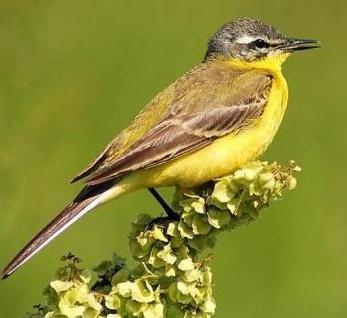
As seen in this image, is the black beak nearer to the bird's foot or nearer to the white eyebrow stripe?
the white eyebrow stripe

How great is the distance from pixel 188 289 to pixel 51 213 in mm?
3742

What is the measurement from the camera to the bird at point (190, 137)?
24.3 ft

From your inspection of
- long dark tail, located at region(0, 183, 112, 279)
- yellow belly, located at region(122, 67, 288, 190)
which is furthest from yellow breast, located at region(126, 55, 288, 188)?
long dark tail, located at region(0, 183, 112, 279)

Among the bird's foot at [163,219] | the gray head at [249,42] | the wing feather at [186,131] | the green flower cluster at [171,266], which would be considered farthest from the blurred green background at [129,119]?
the green flower cluster at [171,266]

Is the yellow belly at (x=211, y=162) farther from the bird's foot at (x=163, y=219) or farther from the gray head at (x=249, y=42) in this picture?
the gray head at (x=249, y=42)

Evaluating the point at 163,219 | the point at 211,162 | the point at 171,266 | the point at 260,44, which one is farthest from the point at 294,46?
the point at 171,266

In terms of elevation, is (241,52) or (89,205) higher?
(241,52)

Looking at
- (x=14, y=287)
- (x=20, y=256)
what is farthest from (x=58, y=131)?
(x=20, y=256)

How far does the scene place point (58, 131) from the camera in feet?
34.9

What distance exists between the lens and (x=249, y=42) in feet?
28.6

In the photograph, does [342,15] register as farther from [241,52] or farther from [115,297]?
[115,297]

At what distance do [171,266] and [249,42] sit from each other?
7.92 ft

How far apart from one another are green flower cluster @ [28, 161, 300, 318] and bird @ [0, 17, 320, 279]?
32 centimetres

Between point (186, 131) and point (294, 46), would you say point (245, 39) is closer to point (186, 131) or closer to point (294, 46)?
point (294, 46)
